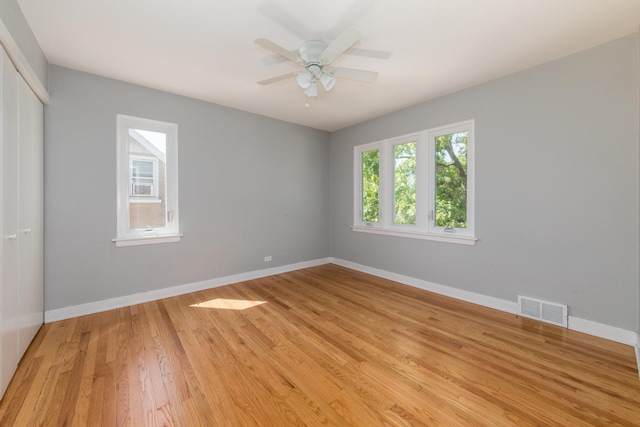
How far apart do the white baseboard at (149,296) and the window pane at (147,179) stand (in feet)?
2.75

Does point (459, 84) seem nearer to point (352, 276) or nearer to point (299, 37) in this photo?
point (299, 37)

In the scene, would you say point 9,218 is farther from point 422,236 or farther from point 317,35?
point 422,236

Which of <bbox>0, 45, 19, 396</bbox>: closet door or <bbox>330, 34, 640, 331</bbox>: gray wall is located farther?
<bbox>330, 34, 640, 331</bbox>: gray wall

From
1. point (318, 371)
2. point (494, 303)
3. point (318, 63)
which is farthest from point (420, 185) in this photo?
point (318, 371)

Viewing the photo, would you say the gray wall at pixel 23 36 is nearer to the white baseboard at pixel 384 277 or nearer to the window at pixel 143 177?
the window at pixel 143 177

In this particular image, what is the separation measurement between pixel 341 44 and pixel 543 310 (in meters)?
3.17

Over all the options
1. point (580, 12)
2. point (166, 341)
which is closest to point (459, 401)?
point (166, 341)

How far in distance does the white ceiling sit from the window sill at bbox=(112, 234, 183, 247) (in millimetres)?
1850

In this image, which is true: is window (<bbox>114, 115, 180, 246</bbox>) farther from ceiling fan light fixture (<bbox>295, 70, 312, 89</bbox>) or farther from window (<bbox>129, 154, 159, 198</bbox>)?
ceiling fan light fixture (<bbox>295, 70, 312, 89</bbox>)

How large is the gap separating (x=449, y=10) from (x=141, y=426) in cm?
333

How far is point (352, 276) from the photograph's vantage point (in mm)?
4297

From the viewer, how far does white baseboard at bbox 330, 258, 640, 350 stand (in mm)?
2258

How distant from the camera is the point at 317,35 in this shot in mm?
2166

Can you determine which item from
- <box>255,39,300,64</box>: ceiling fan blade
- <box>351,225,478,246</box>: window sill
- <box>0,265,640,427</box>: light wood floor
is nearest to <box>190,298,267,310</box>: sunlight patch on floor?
<box>0,265,640,427</box>: light wood floor
